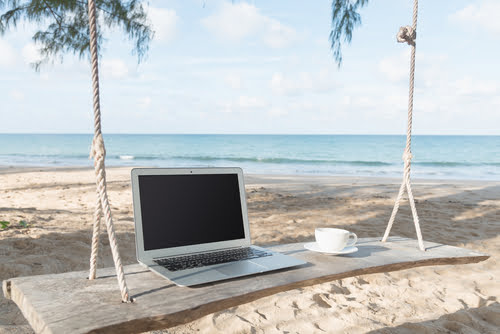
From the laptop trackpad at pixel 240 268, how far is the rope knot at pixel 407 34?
51.9 inches

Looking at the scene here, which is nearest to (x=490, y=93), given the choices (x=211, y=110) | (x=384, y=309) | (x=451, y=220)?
(x=211, y=110)

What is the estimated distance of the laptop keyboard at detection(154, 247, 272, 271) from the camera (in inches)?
50.4

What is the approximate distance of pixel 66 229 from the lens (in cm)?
383

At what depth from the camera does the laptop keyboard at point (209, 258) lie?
128cm

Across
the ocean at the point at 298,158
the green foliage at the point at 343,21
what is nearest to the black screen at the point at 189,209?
the green foliage at the point at 343,21

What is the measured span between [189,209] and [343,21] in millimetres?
3157

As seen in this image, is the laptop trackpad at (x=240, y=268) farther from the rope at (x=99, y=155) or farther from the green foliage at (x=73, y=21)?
the green foliage at (x=73, y=21)

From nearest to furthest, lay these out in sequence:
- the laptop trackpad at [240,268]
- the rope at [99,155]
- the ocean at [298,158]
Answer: the rope at [99,155]
the laptop trackpad at [240,268]
the ocean at [298,158]

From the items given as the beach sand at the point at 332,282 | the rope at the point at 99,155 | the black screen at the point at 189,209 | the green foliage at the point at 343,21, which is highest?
the green foliage at the point at 343,21

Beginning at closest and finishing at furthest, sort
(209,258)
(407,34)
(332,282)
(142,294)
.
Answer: (142,294) → (209,258) → (407,34) → (332,282)

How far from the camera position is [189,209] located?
147 centimetres

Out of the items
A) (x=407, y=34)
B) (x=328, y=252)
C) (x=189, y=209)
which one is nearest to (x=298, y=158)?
(x=407, y=34)

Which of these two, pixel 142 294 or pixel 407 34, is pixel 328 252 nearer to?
pixel 142 294

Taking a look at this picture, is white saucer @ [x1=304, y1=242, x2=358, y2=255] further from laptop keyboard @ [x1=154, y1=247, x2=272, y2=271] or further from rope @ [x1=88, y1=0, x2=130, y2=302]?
rope @ [x1=88, y1=0, x2=130, y2=302]
